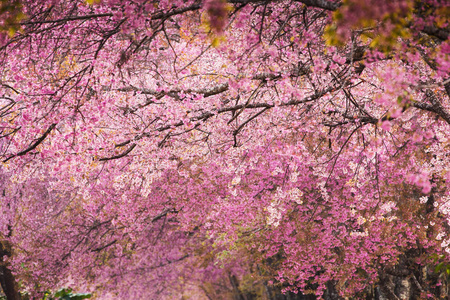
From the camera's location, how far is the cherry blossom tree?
571 centimetres

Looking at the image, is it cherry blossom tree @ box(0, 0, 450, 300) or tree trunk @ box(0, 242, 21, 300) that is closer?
cherry blossom tree @ box(0, 0, 450, 300)

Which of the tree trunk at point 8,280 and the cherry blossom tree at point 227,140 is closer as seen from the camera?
the cherry blossom tree at point 227,140

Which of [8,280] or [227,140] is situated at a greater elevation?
[227,140]

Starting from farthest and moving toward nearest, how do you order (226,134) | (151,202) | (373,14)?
(151,202) → (226,134) → (373,14)

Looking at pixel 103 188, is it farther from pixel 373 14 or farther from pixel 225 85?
pixel 373 14

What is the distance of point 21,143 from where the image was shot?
306 inches

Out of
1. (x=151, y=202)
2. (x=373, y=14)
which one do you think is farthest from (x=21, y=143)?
(x=151, y=202)

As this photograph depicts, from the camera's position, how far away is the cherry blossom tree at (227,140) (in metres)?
5.71

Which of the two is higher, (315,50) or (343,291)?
(315,50)

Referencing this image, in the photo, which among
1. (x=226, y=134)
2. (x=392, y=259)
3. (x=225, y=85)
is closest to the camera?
(x=225, y=85)

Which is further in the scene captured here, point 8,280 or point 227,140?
point 8,280

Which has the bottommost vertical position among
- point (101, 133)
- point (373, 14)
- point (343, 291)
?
point (343, 291)

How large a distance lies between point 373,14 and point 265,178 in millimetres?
11496

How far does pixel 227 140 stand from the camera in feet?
37.5
